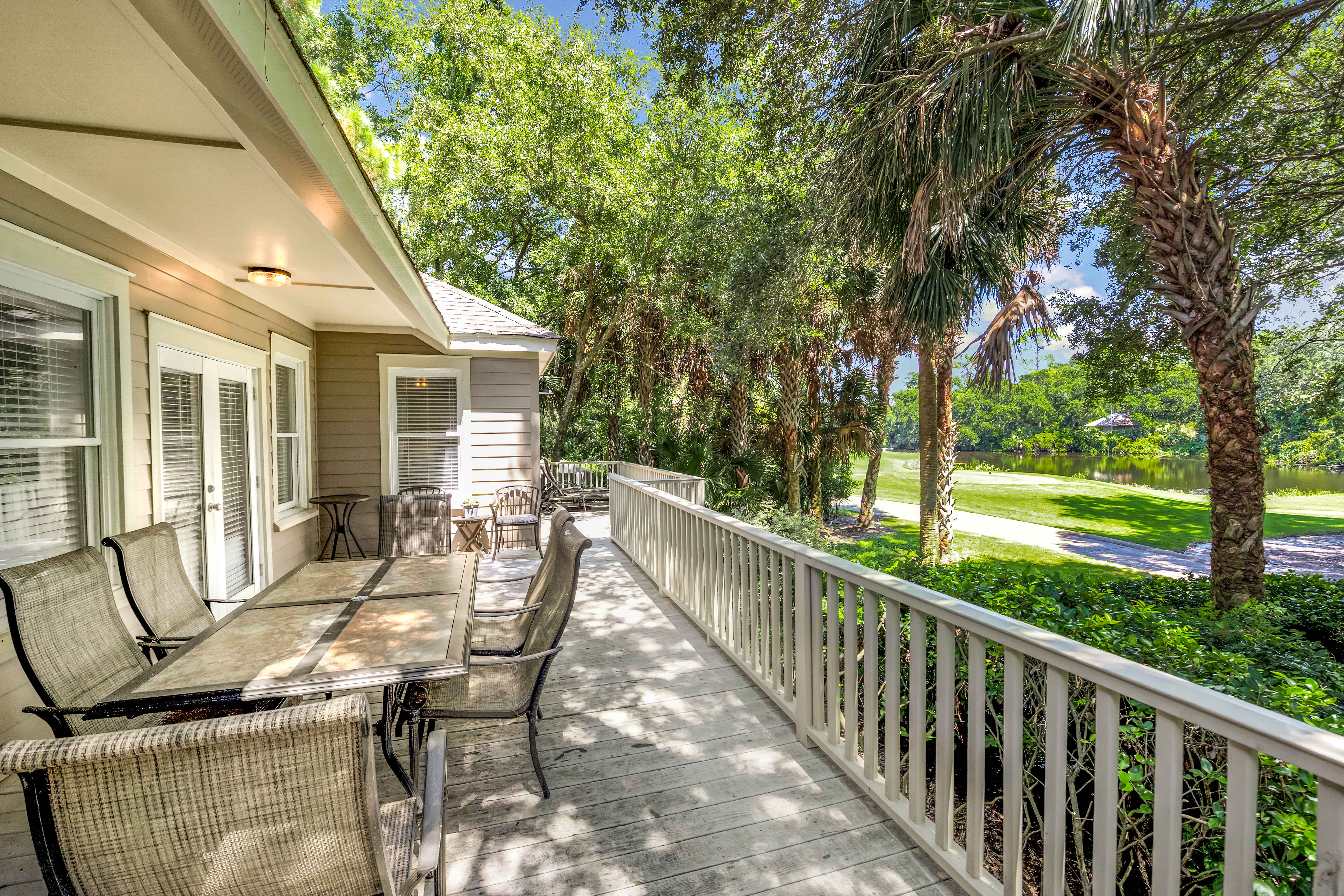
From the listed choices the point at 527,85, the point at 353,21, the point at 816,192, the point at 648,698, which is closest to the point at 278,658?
the point at 648,698

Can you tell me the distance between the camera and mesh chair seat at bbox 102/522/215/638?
2.40 meters

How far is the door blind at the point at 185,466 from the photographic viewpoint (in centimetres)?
350

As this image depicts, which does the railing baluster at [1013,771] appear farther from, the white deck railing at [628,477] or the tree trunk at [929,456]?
the tree trunk at [929,456]

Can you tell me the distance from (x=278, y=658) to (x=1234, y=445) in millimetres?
6222

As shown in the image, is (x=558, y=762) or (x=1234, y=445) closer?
(x=558, y=762)

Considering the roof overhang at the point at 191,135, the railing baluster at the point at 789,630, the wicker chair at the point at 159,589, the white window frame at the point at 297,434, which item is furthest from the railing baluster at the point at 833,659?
the white window frame at the point at 297,434

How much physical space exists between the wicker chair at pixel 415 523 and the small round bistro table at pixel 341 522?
5.18 feet

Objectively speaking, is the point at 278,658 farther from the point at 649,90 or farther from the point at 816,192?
the point at 649,90

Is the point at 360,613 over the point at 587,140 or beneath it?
beneath

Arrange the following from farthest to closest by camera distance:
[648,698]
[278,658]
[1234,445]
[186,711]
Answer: [1234,445] < [648,698] < [186,711] < [278,658]

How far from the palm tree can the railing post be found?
9.45 feet

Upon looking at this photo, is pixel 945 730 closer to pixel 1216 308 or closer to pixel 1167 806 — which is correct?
pixel 1167 806

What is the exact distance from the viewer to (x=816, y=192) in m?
5.09

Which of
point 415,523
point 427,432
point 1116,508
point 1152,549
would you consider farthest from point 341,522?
point 1116,508
